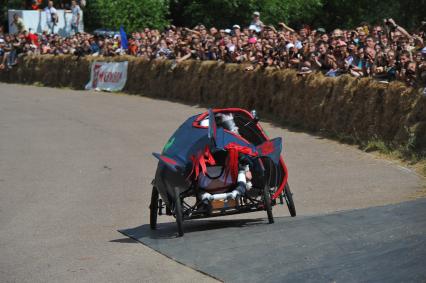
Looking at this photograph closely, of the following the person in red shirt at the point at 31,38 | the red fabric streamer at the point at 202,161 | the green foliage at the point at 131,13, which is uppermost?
the red fabric streamer at the point at 202,161

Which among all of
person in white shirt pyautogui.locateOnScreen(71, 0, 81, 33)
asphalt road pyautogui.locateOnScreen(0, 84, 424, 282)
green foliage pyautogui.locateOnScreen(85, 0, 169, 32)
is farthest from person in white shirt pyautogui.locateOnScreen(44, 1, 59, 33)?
asphalt road pyautogui.locateOnScreen(0, 84, 424, 282)

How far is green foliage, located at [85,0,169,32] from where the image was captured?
3822 cm

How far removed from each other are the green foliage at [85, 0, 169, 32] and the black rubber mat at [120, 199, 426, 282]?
28.5 meters

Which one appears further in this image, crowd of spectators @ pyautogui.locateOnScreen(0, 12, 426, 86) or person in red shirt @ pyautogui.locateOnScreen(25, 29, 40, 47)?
person in red shirt @ pyautogui.locateOnScreen(25, 29, 40, 47)

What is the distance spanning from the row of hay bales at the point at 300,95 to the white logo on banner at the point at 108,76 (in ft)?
1.01

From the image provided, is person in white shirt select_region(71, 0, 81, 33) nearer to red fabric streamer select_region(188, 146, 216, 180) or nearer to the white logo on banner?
the white logo on banner

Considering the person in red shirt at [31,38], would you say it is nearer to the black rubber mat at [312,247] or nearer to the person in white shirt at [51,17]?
the person in white shirt at [51,17]

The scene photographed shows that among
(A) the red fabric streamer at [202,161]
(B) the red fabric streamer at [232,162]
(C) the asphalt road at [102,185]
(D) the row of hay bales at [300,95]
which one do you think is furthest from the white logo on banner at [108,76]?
(B) the red fabric streamer at [232,162]

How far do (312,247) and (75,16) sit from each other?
104 feet

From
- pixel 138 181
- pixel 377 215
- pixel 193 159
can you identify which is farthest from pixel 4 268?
pixel 138 181

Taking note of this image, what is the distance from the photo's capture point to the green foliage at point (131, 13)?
38219 mm

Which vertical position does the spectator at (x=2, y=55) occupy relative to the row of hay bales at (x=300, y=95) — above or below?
below

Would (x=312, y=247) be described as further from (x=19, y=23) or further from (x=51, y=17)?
(x=19, y=23)

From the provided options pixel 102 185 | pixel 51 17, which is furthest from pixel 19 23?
pixel 102 185
